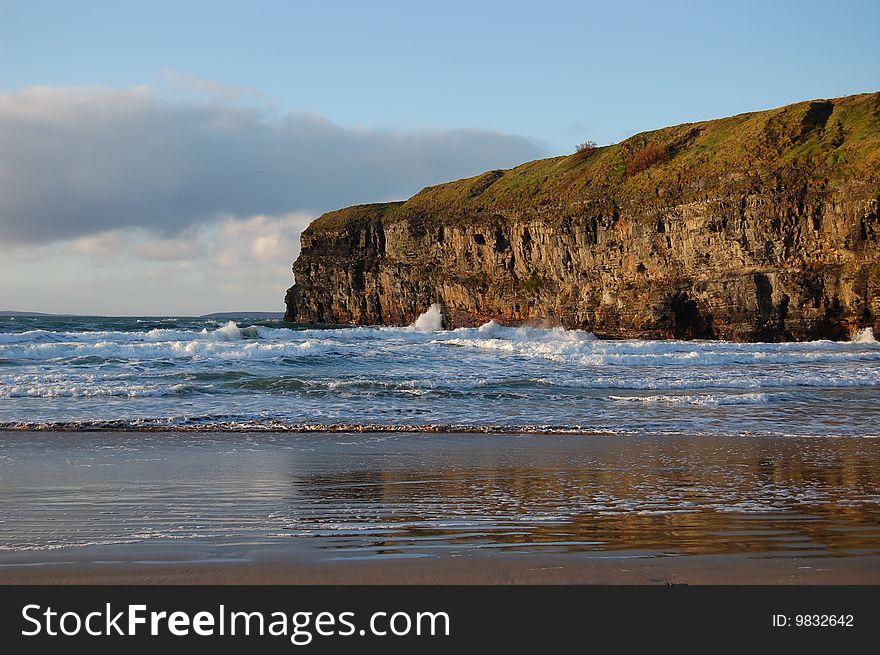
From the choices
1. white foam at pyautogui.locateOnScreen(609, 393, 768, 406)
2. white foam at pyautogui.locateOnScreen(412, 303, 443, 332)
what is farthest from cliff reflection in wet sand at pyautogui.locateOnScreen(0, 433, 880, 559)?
white foam at pyautogui.locateOnScreen(412, 303, 443, 332)

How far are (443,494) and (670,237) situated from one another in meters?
Result: 35.9

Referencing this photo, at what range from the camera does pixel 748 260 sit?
36000mm

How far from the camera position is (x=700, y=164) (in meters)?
40.6

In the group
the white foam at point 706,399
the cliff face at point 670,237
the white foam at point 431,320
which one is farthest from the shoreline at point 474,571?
the white foam at point 431,320

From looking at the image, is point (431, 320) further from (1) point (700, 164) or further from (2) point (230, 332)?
(2) point (230, 332)

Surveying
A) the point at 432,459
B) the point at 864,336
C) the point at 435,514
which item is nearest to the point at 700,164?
the point at 864,336

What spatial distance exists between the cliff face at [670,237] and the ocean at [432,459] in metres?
15.3

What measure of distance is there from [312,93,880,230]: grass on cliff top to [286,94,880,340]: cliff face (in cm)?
10

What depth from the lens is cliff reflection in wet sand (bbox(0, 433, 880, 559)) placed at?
4.50 meters

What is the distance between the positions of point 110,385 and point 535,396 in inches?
339

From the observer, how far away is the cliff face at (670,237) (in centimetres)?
3375

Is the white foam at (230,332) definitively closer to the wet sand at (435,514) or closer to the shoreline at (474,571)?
the wet sand at (435,514)

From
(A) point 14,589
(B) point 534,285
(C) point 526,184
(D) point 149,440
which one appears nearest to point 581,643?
(A) point 14,589

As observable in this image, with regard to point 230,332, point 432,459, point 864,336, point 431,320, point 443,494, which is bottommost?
point 864,336
